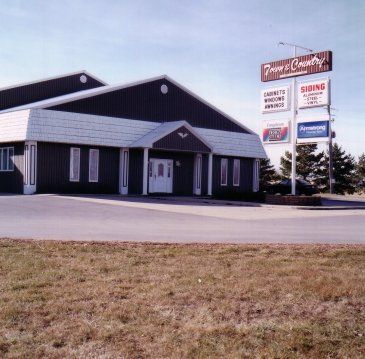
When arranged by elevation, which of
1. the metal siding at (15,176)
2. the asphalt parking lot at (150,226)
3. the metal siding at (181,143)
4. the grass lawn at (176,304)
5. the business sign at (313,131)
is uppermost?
the business sign at (313,131)

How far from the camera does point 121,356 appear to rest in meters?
4.41

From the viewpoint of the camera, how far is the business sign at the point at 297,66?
90.7 ft

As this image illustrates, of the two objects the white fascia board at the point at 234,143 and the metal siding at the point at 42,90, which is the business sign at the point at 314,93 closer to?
the white fascia board at the point at 234,143

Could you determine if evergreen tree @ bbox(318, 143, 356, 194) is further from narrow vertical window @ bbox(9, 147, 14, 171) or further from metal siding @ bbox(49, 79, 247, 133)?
narrow vertical window @ bbox(9, 147, 14, 171)

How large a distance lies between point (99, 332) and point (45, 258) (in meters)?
3.68

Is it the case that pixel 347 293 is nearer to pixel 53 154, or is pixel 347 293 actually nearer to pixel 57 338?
pixel 57 338

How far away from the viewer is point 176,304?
5.97 m

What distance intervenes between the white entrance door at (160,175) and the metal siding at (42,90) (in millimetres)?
10033

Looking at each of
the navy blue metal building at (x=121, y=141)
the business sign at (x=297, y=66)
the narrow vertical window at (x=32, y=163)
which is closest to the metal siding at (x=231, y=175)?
the navy blue metal building at (x=121, y=141)

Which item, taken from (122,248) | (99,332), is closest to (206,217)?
(122,248)

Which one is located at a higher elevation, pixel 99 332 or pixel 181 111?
pixel 181 111

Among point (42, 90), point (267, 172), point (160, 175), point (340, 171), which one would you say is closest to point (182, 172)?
point (160, 175)

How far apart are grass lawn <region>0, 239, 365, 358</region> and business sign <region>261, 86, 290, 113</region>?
21.4 m

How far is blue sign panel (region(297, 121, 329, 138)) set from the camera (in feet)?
93.4
